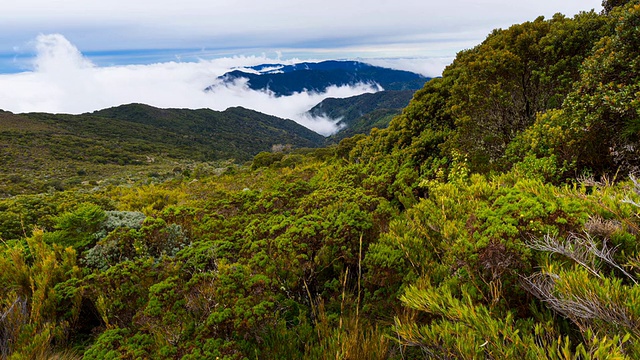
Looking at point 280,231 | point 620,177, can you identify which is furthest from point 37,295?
point 620,177

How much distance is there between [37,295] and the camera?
369cm

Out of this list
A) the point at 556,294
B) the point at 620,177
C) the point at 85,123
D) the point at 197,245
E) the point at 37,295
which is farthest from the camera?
the point at 85,123

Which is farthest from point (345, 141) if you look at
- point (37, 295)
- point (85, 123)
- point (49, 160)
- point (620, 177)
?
point (85, 123)

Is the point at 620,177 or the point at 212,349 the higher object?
the point at 620,177

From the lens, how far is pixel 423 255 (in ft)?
12.7

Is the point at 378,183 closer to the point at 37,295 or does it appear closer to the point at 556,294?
the point at 556,294

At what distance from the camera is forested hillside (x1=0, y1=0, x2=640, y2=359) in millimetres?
2426

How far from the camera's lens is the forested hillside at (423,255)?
243cm

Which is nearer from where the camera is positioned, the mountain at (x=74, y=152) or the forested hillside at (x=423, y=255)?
the forested hillside at (x=423, y=255)

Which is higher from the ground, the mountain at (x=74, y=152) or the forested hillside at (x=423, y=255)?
the forested hillside at (x=423, y=255)

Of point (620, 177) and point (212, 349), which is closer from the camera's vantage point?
point (212, 349)

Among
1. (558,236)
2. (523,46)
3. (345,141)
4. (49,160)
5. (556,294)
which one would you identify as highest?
(523,46)

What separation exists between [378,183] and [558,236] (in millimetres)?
4721

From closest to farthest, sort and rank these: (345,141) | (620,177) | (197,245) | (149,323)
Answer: (149,323), (197,245), (620,177), (345,141)
